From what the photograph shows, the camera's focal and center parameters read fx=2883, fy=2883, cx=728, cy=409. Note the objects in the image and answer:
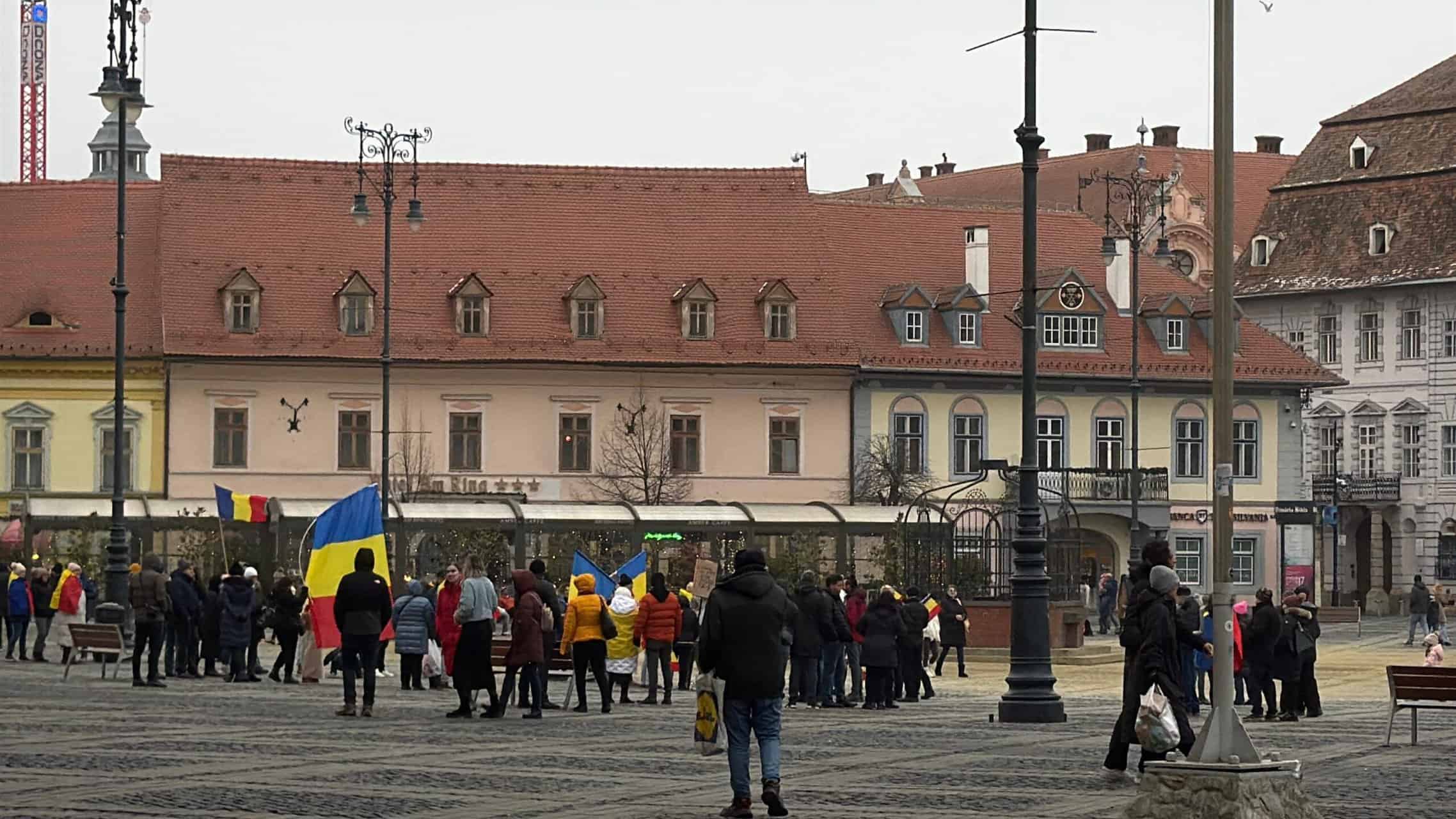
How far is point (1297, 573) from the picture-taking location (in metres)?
72.8

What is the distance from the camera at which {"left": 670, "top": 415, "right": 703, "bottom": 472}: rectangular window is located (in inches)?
2778

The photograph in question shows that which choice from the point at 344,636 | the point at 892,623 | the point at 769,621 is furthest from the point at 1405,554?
the point at 769,621

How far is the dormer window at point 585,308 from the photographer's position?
70.4 m

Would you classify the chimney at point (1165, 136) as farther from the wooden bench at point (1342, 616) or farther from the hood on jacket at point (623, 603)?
the hood on jacket at point (623, 603)

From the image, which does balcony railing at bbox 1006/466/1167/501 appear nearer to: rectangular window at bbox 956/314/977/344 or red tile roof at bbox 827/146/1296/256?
rectangular window at bbox 956/314/977/344

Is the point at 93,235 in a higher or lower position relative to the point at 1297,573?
higher

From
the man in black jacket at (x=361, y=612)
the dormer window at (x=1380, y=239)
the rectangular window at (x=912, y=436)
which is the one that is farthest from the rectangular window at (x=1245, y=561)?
the man in black jacket at (x=361, y=612)

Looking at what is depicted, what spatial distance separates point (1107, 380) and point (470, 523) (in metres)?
21.7

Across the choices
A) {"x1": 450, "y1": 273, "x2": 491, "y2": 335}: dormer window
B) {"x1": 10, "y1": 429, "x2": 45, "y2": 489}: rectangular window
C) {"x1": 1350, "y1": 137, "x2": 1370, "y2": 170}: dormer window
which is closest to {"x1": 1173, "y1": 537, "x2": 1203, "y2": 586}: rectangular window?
{"x1": 1350, "y1": 137, "x2": 1370, "y2": 170}: dormer window

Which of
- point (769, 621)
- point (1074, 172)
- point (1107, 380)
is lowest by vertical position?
point (769, 621)

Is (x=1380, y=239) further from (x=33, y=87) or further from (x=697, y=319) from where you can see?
Result: (x=33, y=87)

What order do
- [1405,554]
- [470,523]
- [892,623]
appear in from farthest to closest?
[1405,554] < [470,523] < [892,623]

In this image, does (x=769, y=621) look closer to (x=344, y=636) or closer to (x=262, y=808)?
(x=262, y=808)

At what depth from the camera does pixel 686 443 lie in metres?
70.8
